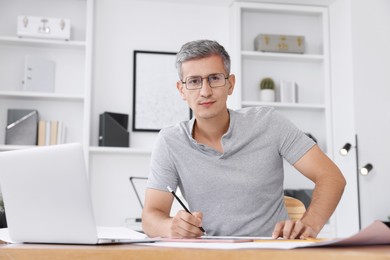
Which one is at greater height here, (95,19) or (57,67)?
(95,19)

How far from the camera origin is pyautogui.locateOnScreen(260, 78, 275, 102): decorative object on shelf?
14.4 ft

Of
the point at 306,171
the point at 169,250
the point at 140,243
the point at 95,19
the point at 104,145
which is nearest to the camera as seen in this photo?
the point at 169,250

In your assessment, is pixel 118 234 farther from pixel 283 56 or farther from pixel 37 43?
pixel 283 56

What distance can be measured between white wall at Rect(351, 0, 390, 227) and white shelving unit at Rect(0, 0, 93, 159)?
2.16 meters

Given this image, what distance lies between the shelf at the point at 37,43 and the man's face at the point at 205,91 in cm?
251

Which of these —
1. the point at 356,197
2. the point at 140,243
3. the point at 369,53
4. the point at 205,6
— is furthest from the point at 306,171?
the point at 205,6

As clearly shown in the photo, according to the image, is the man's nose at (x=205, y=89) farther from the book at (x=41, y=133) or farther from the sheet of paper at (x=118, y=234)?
the book at (x=41, y=133)

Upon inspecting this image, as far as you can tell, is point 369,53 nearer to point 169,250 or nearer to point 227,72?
point 227,72

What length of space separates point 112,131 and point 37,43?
917 mm

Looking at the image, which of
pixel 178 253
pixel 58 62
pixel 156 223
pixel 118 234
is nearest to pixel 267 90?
pixel 58 62

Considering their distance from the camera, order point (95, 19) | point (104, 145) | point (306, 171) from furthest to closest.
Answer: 1. point (95, 19)
2. point (104, 145)
3. point (306, 171)

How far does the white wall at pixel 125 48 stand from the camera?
4.19 m

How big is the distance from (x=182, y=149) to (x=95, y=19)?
2784mm

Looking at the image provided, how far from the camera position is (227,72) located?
6.19 ft
